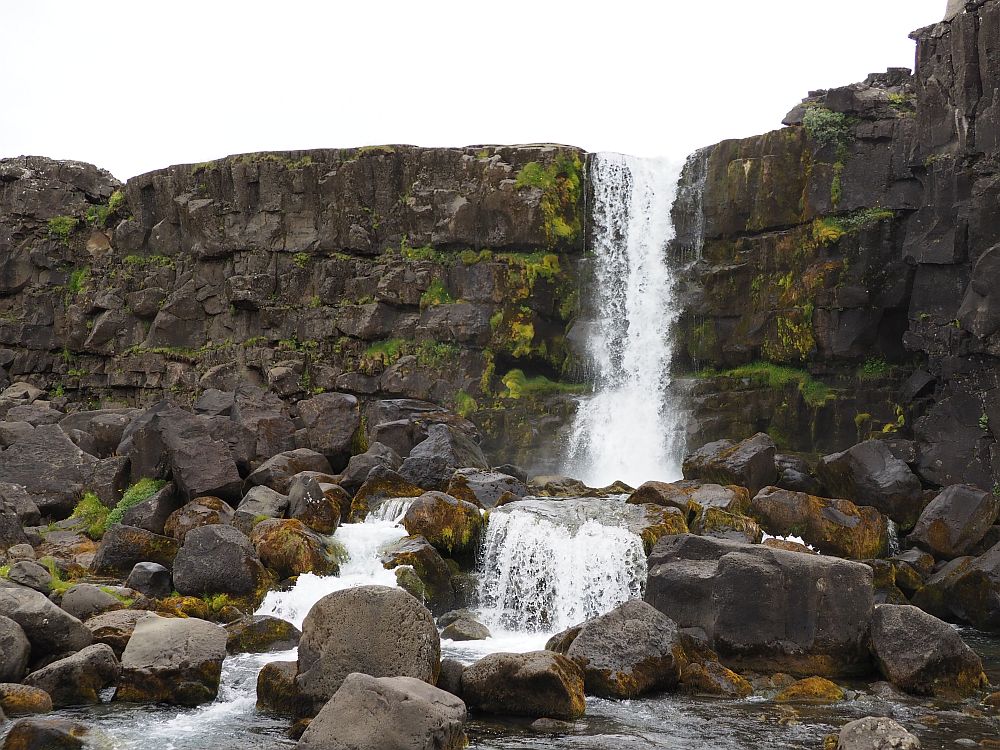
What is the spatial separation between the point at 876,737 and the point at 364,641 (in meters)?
5.81

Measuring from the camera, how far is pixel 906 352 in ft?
99.5

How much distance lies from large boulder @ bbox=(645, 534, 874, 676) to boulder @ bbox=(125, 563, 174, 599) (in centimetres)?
878

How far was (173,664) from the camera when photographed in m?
13.5

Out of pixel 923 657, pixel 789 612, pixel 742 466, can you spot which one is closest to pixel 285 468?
pixel 742 466

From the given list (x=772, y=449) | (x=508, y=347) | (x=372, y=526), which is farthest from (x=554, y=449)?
(x=372, y=526)

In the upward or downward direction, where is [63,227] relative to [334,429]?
upward

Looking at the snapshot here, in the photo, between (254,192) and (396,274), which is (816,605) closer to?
(396,274)

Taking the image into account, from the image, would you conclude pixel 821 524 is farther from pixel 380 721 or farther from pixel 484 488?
pixel 380 721

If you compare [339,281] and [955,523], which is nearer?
[955,523]

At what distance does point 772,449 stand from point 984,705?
11.2 m

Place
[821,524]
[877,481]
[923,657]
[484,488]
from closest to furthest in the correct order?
[923,657] < [821,524] < [484,488] < [877,481]

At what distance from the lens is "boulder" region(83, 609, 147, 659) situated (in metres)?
14.6

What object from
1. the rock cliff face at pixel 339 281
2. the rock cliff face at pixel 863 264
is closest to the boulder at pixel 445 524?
the rock cliff face at pixel 863 264

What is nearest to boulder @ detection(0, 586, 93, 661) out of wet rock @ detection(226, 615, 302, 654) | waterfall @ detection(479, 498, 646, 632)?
wet rock @ detection(226, 615, 302, 654)
